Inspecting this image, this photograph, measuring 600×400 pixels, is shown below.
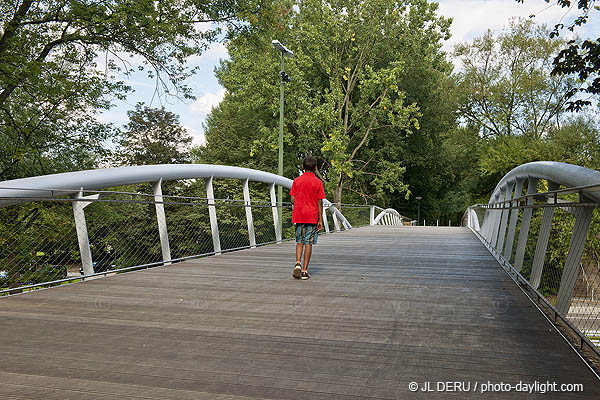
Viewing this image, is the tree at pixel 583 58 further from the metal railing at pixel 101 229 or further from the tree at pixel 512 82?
the tree at pixel 512 82

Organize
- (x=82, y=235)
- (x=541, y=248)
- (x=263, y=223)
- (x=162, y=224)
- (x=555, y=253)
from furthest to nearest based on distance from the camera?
(x=263, y=223) < (x=162, y=224) < (x=82, y=235) < (x=541, y=248) < (x=555, y=253)

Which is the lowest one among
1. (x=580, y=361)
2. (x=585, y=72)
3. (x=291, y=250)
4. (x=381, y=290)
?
(x=291, y=250)

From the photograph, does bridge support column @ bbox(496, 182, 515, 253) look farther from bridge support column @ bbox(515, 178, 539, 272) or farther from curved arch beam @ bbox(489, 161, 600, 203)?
bridge support column @ bbox(515, 178, 539, 272)

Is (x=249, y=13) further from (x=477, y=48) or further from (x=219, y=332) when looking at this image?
(x=477, y=48)

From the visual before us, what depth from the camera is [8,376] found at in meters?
2.78

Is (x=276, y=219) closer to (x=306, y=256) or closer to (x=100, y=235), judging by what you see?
(x=100, y=235)

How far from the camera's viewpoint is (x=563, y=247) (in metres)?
4.06

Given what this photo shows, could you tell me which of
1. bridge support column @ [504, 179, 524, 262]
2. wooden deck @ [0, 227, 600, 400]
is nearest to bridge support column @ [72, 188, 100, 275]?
wooden deck @ [0, 227, 600, 400]

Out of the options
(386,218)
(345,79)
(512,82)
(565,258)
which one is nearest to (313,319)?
(565,258)

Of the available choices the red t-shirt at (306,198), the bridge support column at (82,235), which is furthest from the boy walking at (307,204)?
the bridge support column at (82,235)

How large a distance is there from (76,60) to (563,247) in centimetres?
1377

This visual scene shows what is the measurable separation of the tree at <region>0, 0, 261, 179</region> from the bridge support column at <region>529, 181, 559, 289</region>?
1130 centimetres

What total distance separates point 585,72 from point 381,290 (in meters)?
5.47

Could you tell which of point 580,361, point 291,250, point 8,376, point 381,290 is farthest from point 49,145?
point 580,361
